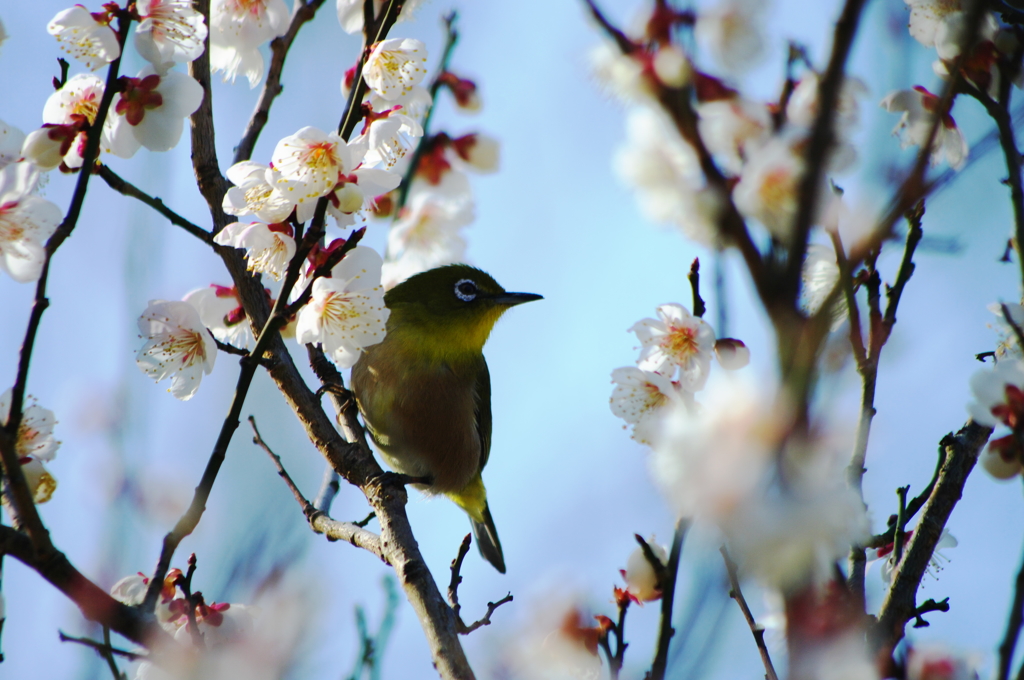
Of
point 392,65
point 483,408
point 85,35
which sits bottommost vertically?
point 85,35

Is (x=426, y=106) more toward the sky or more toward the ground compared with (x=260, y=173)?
more toward the sky

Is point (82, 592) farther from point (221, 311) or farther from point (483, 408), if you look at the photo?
point (483, 408)

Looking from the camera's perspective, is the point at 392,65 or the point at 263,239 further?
the point at 392,65

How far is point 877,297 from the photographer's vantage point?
9.21 ft

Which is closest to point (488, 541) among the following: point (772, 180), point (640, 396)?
point (640, 396)

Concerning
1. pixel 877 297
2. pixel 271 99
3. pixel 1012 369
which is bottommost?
pixel 1012 369

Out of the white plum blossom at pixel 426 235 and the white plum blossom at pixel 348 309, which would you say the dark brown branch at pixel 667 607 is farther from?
the white plum blossom at pixel 426 235

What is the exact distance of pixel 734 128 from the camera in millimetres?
1966

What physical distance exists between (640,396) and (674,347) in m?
0.22

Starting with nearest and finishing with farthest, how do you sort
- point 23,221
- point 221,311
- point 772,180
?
1. point 772,180
2. point 23,221
3. point 221,311

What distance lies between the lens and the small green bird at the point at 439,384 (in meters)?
4.56

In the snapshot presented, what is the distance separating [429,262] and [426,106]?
1.47 m

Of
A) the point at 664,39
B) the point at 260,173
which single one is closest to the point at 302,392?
the point at 260,173

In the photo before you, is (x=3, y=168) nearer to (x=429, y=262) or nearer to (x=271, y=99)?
(x=271, y=99)
